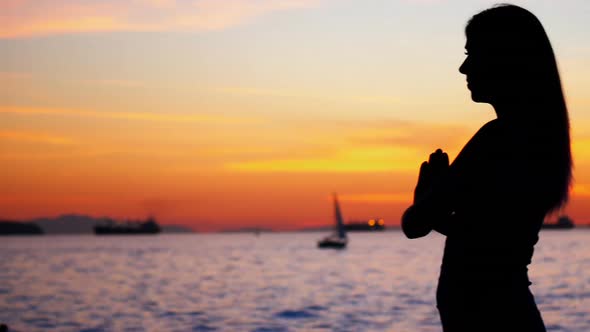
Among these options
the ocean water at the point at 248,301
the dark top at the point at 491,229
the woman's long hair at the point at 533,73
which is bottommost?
the ocean water at the point at 248,301

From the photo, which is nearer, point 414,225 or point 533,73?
point 414,225

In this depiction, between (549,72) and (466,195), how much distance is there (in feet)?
1.83

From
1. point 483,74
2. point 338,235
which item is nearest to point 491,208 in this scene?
point 483,74

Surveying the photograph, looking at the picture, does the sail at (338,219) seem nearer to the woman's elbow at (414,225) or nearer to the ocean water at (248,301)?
the ocean water at (248,301)

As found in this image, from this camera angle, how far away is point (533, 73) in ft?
10.0

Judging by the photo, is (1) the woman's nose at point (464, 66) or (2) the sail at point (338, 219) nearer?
(1) the woman's nose at point (464, 66)

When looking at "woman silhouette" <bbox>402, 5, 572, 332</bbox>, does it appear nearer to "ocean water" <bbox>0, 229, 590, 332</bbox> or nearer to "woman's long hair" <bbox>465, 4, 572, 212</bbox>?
"woman's long hair" <bbox>465, 4, 572, 212</bbox>

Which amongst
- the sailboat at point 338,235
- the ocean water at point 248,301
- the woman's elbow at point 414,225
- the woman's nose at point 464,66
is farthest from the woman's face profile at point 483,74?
the sailboat at point 338,235

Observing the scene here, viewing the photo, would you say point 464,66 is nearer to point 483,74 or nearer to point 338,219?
point 483,74

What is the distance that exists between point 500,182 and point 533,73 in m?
0.43

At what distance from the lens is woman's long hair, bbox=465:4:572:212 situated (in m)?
3.03

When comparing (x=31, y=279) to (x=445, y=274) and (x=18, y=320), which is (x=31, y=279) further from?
(x=445, y=274)

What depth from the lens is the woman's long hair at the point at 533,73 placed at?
3027 millimetres

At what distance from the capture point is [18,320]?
128 ft
